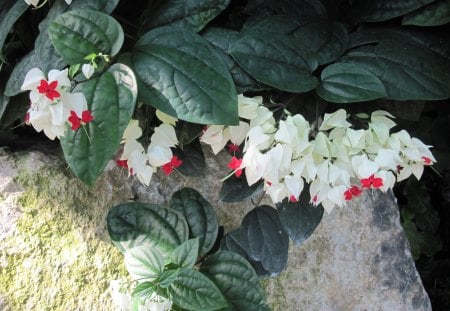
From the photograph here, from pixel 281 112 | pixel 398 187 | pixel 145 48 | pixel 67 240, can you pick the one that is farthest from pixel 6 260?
pixel 398 187

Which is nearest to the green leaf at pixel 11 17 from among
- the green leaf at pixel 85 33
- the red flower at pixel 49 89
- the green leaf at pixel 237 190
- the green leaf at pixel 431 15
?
the green leaf at pixel 85 33

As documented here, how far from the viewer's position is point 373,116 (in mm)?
1053

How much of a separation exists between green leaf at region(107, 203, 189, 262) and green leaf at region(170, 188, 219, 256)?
0.12 ft

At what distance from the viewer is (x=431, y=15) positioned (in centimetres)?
110

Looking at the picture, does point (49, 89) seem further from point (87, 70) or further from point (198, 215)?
point (198, 215)

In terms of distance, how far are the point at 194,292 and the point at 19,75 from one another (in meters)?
0.53

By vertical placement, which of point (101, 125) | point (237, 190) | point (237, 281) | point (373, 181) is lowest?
point (237, 281)

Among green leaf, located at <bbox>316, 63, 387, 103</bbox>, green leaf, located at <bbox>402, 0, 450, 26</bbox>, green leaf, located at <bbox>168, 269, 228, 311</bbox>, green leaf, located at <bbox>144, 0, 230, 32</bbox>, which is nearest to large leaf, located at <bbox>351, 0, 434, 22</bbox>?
green leaf, located at <bbox>402, 0, 450, 26</bbox>

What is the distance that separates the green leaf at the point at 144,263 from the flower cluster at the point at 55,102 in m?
0.27

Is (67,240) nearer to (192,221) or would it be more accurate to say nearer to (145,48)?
(192,221)

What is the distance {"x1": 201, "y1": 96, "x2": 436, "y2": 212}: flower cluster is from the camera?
953mm

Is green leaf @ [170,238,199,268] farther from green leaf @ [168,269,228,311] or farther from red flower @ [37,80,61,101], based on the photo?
red flower @ [37,80,61,101]

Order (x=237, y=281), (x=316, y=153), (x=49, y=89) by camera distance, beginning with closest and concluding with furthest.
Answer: (x=49, y=89)
(x=316, y=153)
(x=237, y=281)

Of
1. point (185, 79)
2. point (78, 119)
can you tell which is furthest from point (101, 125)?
point (185, 79)
